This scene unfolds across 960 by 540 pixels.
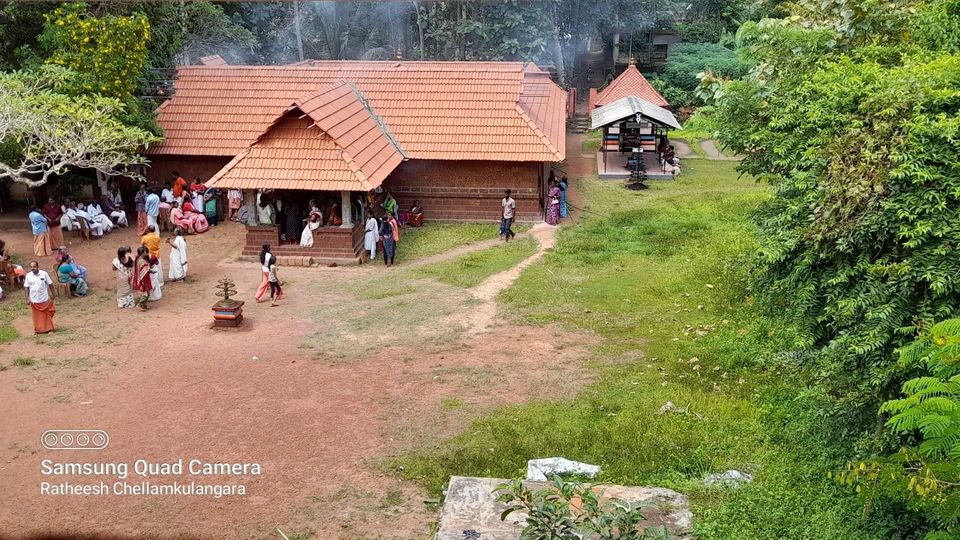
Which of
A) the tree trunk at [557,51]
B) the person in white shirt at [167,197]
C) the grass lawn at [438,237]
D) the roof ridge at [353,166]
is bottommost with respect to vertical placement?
the grass lawn at [438,237]

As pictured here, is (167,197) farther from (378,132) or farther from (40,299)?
(40,299)

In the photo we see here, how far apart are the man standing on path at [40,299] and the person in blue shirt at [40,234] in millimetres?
4493

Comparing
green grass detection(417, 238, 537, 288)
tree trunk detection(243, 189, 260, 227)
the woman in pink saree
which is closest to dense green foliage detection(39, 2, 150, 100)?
the woman in pink saree

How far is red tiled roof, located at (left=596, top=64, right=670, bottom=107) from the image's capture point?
1134 inches

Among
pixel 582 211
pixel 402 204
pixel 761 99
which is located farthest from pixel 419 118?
pixel 761 99

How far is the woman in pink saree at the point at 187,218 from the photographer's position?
1978cm

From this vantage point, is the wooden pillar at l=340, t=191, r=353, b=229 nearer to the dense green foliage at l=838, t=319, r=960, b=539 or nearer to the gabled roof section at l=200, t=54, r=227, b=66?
the gabled roof section at l=200, t=54, r=227, b=66

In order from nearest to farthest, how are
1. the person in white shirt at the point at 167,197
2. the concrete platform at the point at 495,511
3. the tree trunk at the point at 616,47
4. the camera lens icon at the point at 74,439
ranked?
the concrete platform at the point at 495,511, the camera lens icon at the point at 74,439, the person in white shirt at the point at 167,197, the tree trunk at the point at 616,47

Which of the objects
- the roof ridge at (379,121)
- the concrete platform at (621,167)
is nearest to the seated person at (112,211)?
the roof ridge at (379,121)

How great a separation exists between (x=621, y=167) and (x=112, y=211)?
1411 centimetres

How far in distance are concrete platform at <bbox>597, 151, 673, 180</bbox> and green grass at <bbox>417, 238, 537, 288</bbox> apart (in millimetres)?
6650

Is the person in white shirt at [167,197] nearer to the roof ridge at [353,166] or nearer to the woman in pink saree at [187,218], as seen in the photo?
the woman in pink saree at [187,218]

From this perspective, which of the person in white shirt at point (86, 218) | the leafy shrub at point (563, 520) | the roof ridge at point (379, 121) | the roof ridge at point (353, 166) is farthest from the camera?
the roof ridge at point (379, 121)

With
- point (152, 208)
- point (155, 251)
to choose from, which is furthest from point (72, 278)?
point (152, 208)
